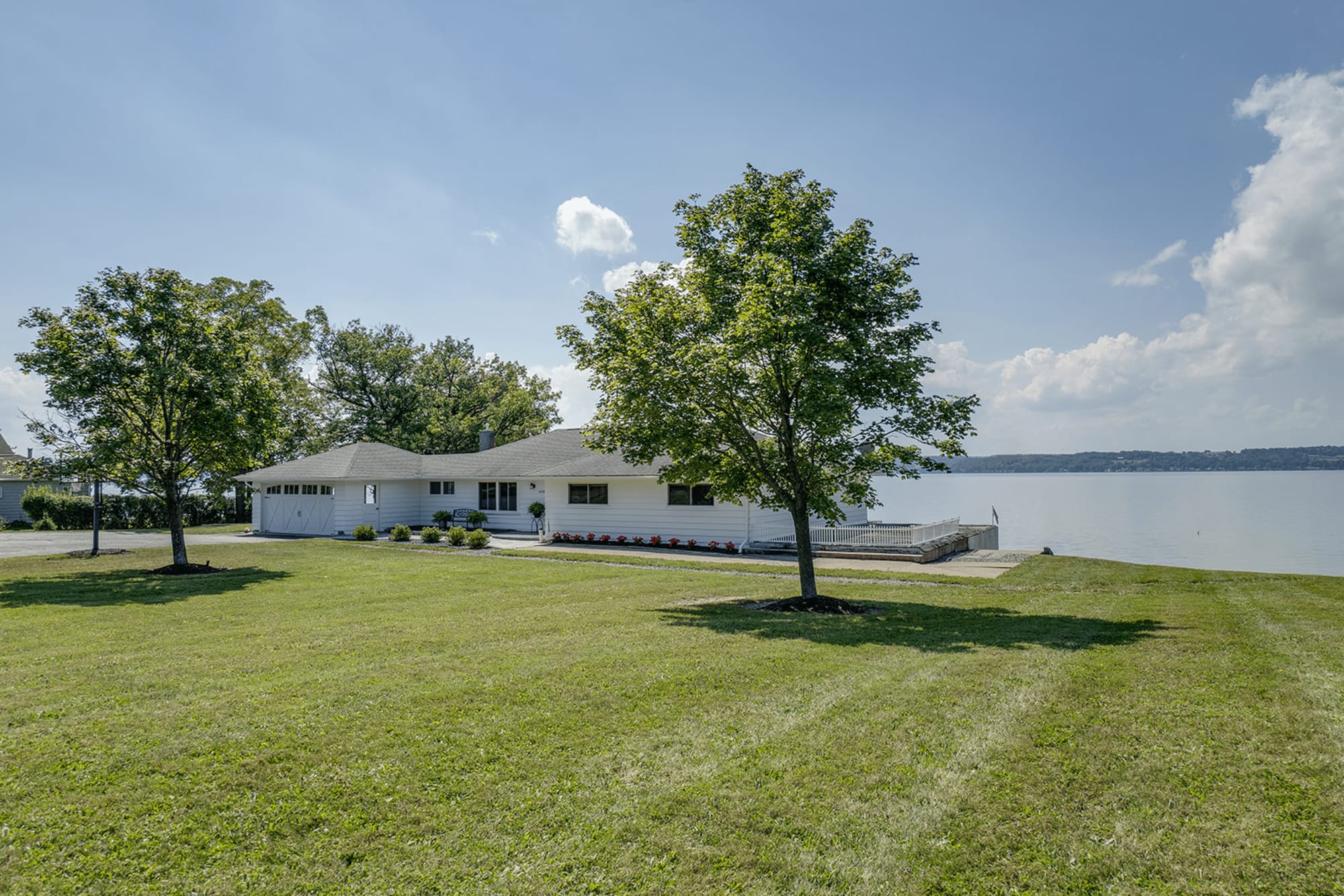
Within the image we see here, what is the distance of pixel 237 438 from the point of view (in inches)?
745

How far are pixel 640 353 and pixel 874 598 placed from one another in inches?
260

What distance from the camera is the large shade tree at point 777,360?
1181 cm

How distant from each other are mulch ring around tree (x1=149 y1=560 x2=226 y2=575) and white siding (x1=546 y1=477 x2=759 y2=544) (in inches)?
457

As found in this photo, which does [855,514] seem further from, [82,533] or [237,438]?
[82,533]

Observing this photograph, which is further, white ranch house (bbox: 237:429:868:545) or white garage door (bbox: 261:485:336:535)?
white garage door (bbox: 261:485:336:535)

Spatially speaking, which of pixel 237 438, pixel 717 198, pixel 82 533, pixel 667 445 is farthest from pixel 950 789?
pixel 82 533

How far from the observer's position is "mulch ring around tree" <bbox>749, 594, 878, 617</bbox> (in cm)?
1239

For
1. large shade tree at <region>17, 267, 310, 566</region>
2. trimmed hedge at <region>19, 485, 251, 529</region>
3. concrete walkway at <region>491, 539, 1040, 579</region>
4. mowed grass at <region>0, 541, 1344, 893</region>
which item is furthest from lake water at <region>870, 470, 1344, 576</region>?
trimmed hedge at <region>19, 485, 251, 529</region>

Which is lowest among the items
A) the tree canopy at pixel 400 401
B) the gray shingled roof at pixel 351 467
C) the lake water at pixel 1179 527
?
the lake water at pixel 1179 527

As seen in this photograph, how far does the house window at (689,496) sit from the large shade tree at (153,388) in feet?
40.9

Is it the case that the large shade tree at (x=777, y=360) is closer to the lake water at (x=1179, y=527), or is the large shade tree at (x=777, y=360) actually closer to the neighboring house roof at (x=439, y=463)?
the lake water at (x=1179, y=527)

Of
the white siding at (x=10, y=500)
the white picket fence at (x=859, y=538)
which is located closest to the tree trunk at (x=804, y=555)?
the white picket fence at (x=859, y=538)

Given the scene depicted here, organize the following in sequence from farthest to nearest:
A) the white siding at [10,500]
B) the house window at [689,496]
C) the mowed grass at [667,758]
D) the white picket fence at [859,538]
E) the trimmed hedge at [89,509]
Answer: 1. the white siding at [10,500]
2. the trimmed hedge at [89,509]
3. the house window at [689,496]
4. the white picket fence at [859,538]
5. the mowed grass at [667,758]

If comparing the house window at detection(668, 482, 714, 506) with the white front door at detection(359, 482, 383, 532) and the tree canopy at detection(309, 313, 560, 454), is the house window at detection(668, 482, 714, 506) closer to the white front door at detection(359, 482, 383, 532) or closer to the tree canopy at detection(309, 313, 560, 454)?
the white front door at detection(359, 482, 383, 532)
